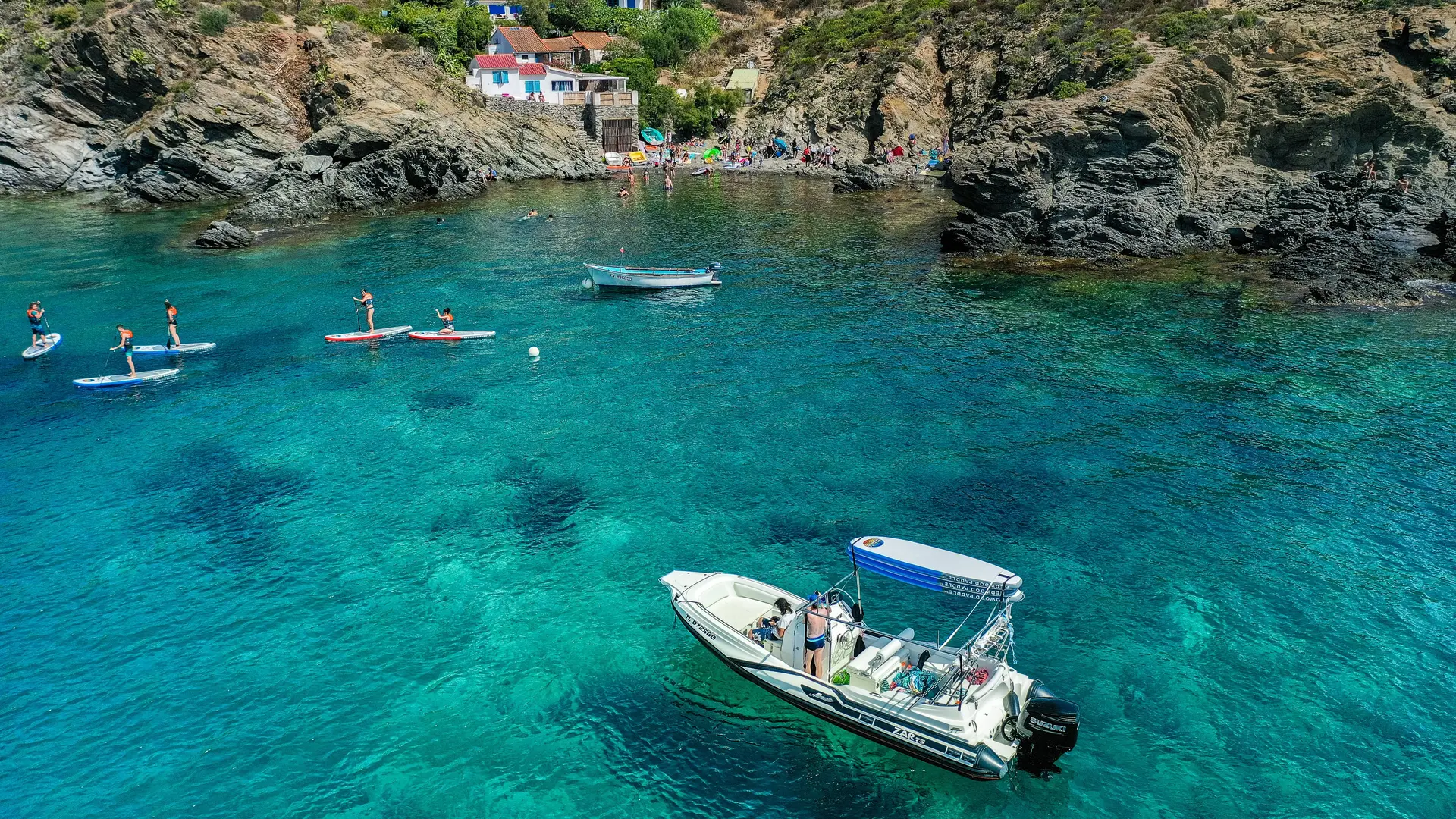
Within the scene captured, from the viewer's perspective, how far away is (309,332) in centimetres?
4438

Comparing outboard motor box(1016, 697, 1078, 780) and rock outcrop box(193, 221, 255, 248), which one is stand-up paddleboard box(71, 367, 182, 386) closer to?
rock outcrop box(193, 221, 255, 248)

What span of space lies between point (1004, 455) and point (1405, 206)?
39629 mm

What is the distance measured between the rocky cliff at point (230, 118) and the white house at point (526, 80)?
20.4 feet

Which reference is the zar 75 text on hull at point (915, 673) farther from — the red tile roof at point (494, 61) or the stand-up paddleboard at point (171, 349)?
the red tile roof at point (494, 61)

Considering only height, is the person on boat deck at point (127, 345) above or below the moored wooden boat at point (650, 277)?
below

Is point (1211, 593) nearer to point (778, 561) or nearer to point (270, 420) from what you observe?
point (778, 561)

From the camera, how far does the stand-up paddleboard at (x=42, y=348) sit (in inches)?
1602

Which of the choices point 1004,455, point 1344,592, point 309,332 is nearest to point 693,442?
point 1004,455

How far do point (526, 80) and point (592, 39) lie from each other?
61.2 ft

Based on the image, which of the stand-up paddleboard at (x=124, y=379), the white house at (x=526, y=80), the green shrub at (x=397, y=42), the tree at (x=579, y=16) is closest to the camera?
the stand-up paddleboard at (x=124, y=379)

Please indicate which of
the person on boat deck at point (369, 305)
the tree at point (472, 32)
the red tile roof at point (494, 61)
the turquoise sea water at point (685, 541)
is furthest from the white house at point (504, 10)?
the person on boat deck at point (369, 305)

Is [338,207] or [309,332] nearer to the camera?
[309,332]

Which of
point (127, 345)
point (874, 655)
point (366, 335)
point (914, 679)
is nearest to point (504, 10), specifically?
point (366, 335)

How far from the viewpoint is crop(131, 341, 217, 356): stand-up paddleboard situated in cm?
4075
